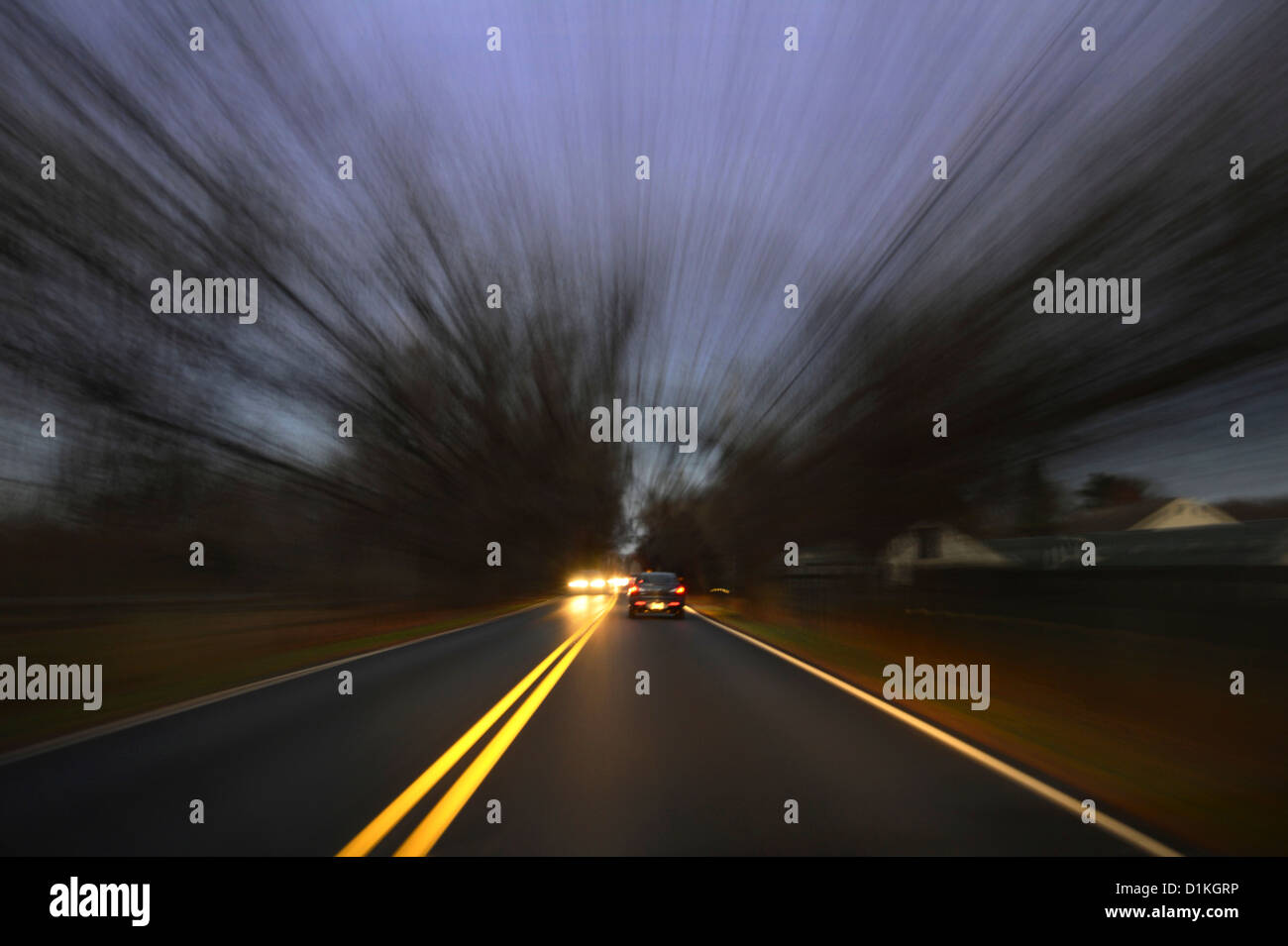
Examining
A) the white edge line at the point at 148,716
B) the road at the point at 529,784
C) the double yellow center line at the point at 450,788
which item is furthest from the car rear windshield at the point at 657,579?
the road at the point at 529,784

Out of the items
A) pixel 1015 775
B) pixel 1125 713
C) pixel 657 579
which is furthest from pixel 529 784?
pixel 657 579

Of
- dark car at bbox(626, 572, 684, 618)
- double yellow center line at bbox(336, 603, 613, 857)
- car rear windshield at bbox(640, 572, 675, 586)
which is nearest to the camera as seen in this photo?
double yellow center line at bbox(336, 603, 613, 857)

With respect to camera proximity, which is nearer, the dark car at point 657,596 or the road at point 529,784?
the road at point 529,784

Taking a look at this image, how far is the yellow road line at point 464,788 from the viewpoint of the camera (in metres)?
4.61

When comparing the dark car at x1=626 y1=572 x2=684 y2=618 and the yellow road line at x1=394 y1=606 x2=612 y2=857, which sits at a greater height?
the yellow road line at x1=394 y1=606 x2=612 y2=857

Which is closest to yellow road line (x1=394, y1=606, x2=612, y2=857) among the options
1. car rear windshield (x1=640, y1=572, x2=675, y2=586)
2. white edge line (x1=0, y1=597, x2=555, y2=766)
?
white edge line (x1=0, y1=597, x2=555, y2=766)

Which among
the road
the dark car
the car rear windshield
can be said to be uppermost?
the road

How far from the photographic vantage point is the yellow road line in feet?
15.1

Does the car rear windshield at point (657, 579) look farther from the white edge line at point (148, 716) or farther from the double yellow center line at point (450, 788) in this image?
the double yellow center line at point (450, 788)

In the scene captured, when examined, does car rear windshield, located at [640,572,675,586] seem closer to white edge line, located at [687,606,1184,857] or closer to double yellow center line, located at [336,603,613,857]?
white edge line, located at [687,606,1184,857]

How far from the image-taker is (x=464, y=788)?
579 centimetres

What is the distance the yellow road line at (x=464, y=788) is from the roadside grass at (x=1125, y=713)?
429cm
